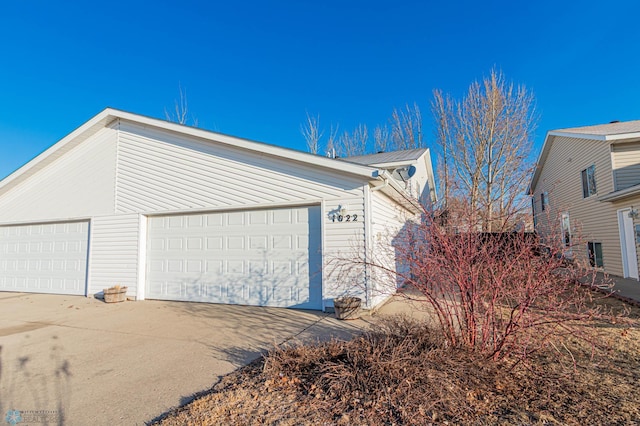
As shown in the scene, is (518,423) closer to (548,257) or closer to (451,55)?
(548,257)

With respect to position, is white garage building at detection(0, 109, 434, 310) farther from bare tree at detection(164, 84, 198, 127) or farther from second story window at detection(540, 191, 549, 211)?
second story window at detection(540, 191, 549, 211)

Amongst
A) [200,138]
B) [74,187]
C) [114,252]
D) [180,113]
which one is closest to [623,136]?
[200,138]

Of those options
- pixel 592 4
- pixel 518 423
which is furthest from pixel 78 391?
pixel 592 4

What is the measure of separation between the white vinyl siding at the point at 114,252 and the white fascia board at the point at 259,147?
8.27 feet

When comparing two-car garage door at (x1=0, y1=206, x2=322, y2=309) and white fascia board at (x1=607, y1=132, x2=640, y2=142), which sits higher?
white fascia board at (x1=607, y1=132, x2=640, y2=142)

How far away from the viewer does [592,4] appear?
29.0ft

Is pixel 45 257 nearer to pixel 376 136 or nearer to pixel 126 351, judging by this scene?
pixel 126 351

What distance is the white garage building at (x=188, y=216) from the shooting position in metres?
6.56

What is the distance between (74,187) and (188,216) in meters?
4.27

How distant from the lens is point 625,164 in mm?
10352

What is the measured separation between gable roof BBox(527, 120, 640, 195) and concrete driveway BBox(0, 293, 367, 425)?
16.6ft

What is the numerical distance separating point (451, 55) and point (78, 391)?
17.1 meters

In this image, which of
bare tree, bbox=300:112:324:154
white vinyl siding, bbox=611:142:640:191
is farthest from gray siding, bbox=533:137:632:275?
bare tree, bbox=300:112:324:154

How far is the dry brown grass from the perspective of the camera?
2.48 metres
